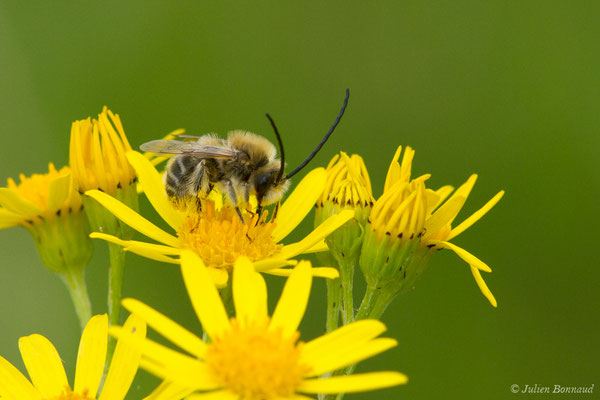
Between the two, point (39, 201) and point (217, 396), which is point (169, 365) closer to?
point (217, 396)

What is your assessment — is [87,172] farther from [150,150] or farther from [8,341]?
A: [8,341]

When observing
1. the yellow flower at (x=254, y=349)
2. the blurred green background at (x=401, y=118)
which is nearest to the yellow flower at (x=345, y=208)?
the yellow flower at (x=254, y=349)

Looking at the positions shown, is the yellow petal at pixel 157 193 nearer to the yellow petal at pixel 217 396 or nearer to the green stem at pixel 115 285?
the green stem at pixel 115 285

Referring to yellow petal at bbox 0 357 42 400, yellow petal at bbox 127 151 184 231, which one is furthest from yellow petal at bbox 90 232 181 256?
yellow petal at bbox 0 357 42 400

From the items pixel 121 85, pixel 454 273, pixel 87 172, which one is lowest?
pixel 454 273

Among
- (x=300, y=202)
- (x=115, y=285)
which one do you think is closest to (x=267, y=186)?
(x=300, y=202)

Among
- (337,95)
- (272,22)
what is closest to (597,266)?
(337,95)
